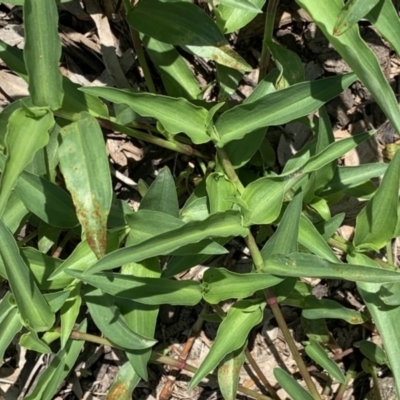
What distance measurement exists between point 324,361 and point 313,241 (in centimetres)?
51

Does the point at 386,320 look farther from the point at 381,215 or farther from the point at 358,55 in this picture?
the point at 358,55

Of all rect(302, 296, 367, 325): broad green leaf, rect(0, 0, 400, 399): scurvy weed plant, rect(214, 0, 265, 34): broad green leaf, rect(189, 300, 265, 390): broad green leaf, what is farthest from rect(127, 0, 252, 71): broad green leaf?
rect(302, 296, 367, 325): broad green leaf

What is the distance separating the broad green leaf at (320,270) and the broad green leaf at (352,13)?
0.52 m

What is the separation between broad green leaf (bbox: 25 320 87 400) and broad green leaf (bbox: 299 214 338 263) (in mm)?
714

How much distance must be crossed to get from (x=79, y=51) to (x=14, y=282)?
1056mm

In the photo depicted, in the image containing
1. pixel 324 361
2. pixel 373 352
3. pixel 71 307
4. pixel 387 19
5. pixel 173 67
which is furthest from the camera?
pixel 373 352

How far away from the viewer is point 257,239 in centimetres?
223

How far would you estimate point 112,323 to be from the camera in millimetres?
1807

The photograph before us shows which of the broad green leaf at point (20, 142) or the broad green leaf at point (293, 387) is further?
the broad green leaf at point (293, 387)

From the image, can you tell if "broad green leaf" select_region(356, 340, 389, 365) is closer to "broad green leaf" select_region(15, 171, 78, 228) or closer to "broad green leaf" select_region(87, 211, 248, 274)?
"broad green leaf" select_region(87, 211, 248, 274)

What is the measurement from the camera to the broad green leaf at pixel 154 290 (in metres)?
1.70

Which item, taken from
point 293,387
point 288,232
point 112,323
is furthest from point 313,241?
point 112,323

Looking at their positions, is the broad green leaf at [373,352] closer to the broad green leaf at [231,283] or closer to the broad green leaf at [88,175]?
the broad green leaf at [231,283]

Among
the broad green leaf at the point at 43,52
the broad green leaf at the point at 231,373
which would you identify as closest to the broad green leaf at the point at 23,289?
the broad green leaf at the point at 43,52
